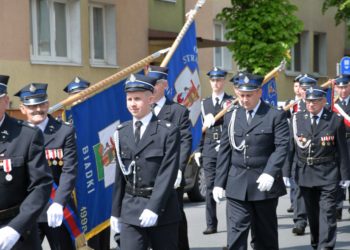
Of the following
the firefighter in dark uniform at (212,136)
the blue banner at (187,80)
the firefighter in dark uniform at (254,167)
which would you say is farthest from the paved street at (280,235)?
the firefighter in dark uniform at (254,167)

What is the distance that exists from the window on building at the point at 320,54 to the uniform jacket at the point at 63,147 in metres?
27.7

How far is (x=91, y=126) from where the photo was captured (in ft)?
25.3

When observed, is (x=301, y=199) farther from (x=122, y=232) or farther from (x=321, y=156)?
(x=122, y=232)

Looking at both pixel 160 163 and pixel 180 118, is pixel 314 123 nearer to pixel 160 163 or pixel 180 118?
pixel 180 118

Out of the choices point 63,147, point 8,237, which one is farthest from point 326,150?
point 8,237

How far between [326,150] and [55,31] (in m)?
10.0

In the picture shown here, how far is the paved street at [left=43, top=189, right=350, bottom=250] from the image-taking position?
33.6 feet

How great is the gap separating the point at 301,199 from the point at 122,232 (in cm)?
513

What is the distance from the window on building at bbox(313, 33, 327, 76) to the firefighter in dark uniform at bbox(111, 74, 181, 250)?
28.4 meters

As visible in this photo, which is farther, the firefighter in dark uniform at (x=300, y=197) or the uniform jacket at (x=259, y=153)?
the firefighter in dark uniform at (x=300, y=197)

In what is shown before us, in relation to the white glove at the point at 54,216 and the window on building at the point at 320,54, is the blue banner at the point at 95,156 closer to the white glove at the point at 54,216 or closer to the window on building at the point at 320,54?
the white glove at the point at 54,216

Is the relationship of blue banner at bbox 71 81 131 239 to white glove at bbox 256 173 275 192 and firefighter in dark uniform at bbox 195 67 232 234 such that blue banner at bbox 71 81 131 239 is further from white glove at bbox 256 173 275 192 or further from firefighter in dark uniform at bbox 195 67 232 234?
firefighter in dark uniform at bbox 195 67 232 234

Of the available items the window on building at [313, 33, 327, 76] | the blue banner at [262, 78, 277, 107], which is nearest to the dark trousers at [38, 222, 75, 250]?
the blue banner at [262, 78, 277, 107]

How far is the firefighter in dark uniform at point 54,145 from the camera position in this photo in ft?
23.6
